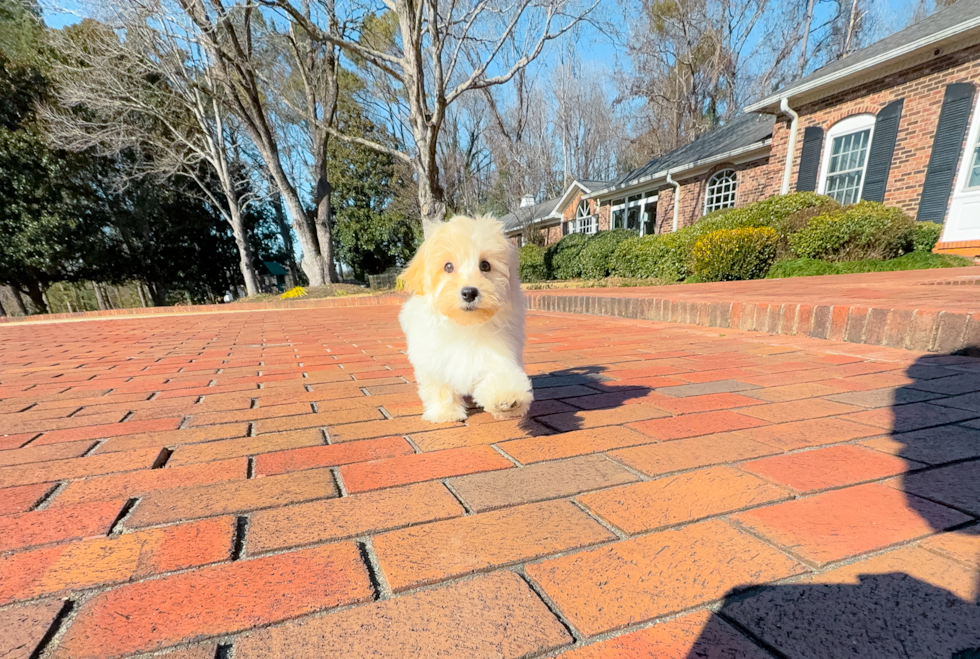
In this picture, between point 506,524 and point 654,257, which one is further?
point 654,257

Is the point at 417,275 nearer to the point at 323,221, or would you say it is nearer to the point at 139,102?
the point at 323,221

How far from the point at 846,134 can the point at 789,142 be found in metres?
1.31

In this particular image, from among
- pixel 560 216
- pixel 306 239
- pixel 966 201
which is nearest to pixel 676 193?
pixel 966 201

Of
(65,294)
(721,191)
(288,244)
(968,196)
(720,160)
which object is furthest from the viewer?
(288,244)

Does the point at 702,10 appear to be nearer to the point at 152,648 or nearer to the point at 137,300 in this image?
the point at 152,648

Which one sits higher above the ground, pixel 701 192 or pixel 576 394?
pixel 701 192

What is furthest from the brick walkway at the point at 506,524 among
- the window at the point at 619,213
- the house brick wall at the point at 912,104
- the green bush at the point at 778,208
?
the window at the point at 619,213

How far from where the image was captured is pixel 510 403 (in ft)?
6.15

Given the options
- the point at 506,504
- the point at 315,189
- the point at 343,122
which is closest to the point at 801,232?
the point at 506,504

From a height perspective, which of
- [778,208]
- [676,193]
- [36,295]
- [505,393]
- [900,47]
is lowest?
[36,295]

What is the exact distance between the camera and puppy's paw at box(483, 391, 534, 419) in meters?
1.87

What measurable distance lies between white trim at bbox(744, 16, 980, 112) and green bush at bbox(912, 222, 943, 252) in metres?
3.66

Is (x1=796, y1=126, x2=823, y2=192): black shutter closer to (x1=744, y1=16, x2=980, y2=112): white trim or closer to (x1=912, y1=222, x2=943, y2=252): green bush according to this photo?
(x1=744, y1=16, x2=980, y2=112): white trim

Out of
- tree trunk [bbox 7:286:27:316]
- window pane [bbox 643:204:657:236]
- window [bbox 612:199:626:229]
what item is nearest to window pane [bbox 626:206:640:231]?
window [bbox 612:199:626:229]
